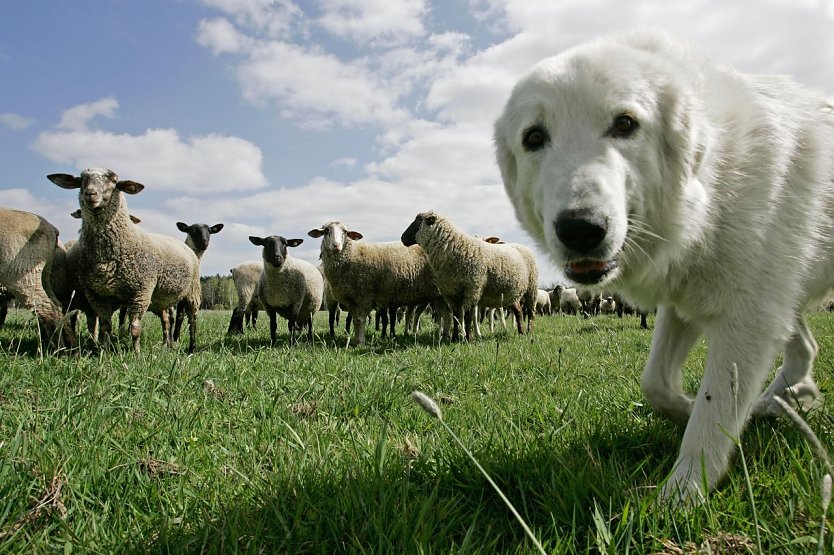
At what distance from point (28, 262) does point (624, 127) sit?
7.75 m

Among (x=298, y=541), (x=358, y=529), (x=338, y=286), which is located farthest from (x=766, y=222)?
(x=338, y=286)

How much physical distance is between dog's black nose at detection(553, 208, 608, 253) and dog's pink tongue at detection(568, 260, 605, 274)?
168 millimetres

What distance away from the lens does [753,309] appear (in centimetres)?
217

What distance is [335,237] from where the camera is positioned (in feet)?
38.8

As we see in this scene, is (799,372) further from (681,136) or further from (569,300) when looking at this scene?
(569,300)

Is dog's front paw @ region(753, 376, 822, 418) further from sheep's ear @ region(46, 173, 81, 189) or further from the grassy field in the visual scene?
sheep's ear @ region(46, 173, 81, 189)

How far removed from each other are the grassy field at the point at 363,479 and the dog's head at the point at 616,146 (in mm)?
832

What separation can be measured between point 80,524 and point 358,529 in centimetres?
91

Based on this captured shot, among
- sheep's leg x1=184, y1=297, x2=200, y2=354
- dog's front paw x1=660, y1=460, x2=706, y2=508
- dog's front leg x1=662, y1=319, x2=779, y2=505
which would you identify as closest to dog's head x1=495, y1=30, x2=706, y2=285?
dog's front leg x1=662, y1=319, x2=779, y2=505

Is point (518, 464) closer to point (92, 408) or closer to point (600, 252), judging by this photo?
point (600, 252)

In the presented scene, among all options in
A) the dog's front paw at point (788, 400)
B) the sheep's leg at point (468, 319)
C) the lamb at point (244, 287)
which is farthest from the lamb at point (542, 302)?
the dog's front paw at point (788, 400)

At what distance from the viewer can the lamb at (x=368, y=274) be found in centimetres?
1201

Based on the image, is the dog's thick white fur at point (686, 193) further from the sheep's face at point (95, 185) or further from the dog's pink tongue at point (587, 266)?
the sheep's face at point (95, 185)

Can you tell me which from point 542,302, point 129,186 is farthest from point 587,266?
point 542,302
